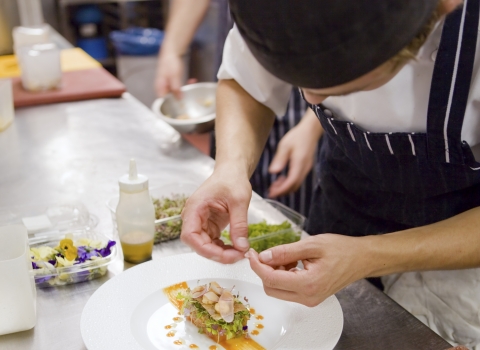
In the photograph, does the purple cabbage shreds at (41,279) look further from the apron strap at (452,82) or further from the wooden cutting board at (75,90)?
the wooden cutting board at (75,90)

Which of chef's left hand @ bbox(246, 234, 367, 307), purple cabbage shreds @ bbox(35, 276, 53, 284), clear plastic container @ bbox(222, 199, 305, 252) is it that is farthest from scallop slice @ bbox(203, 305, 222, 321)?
purple cabbage shreds @ bbox(35, 276, 53, 284)

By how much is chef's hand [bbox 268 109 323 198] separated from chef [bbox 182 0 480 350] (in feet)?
1.54

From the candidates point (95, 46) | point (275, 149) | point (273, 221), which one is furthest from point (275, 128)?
point (95, 46)

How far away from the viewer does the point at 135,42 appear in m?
5.14

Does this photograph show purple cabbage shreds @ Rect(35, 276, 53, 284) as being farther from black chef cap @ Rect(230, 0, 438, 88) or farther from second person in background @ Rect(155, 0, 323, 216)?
second person in background @ Rect(155, 0, 323, 216)

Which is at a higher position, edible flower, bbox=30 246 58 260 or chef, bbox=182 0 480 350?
chef, bbox=182 0 480 350

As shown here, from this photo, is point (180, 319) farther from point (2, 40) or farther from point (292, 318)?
point (2, 40)

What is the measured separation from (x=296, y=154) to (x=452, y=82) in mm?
998

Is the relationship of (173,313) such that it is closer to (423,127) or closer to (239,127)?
(239,127)

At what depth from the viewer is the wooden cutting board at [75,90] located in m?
2.41

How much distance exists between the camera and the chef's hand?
209cm

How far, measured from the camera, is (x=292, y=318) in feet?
3.79

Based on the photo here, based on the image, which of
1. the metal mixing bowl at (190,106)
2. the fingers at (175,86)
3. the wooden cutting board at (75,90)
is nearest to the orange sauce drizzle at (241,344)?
the metal mixing bowl at (190,106)

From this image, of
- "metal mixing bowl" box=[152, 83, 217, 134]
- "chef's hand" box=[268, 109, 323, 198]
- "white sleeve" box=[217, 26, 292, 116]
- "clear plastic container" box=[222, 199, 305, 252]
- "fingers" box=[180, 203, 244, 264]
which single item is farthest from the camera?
"metal mixing bowl" box=[152, 83, 217, 134]
